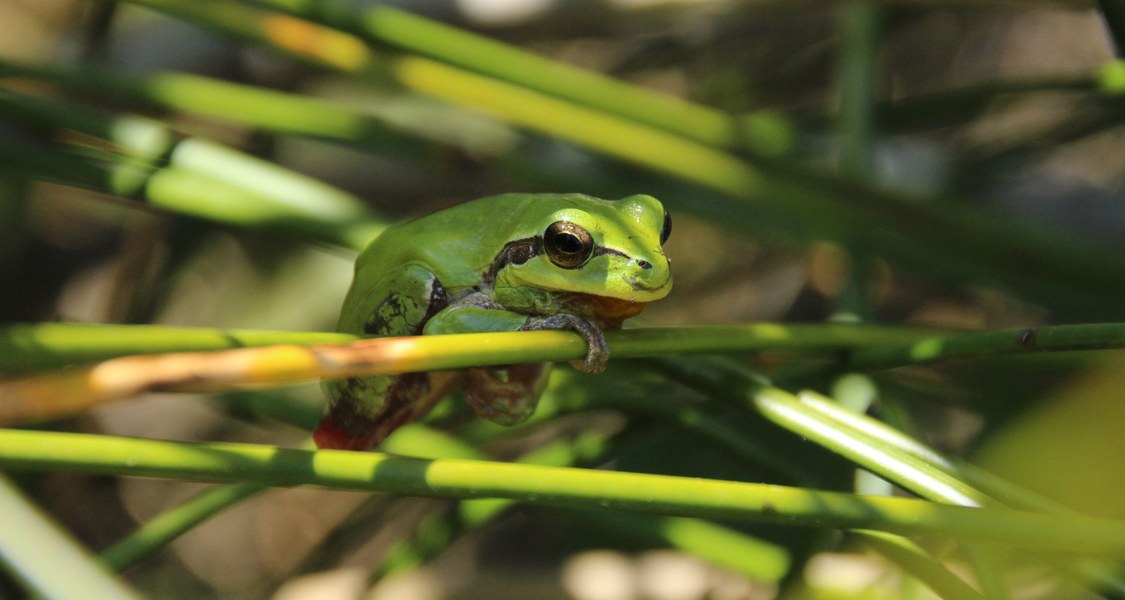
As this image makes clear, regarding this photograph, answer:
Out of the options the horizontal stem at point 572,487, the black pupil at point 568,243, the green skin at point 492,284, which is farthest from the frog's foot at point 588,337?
the horizontal stem at point 572,487

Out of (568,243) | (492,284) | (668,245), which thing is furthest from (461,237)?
(668,245)

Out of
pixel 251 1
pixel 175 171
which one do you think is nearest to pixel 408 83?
pixel 251 1

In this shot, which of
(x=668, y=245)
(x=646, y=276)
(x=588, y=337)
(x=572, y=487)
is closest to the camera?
(x=572, y=487)

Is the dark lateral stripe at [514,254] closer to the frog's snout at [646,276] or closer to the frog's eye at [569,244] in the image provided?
the frog's eye at [569,244]

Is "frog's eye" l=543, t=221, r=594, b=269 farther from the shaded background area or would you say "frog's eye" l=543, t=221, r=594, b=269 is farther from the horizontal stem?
the horizontal stem

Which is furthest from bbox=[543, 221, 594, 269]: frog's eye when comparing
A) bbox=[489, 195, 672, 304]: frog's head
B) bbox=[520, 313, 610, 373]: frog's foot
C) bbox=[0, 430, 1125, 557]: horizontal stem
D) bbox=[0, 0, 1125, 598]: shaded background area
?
bbox=[0, 430, 1125, 557]: horizontal stem

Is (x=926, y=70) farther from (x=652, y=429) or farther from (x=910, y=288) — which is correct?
(x=652, y=429)

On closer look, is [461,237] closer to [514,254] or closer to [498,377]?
[514,254]
